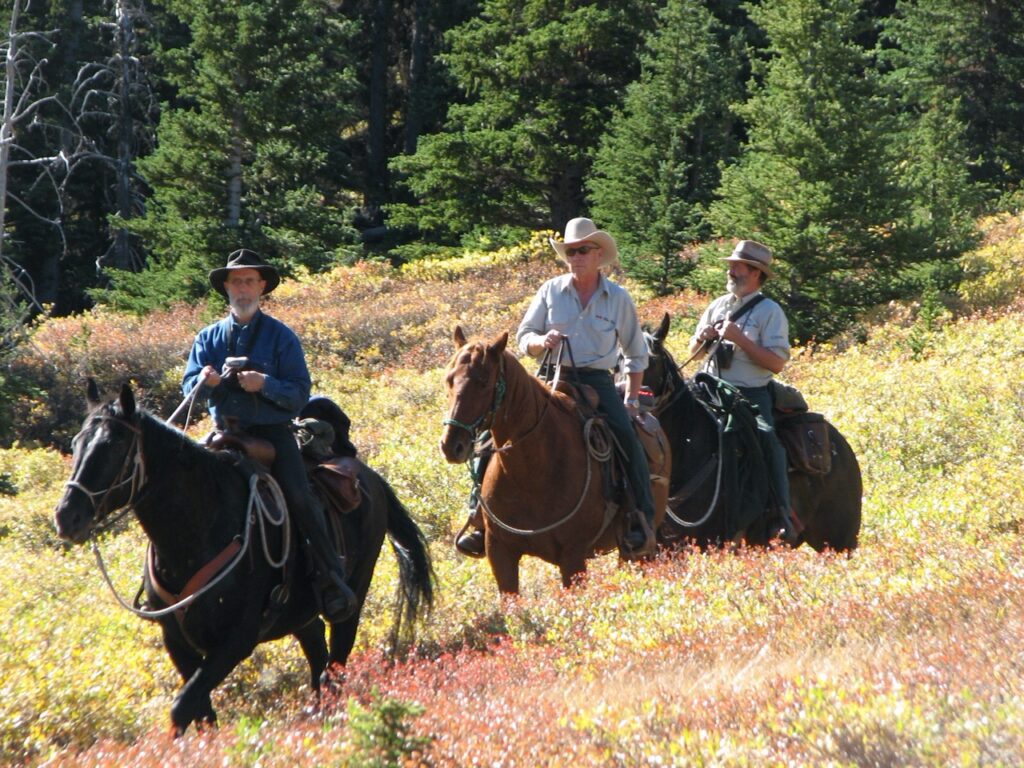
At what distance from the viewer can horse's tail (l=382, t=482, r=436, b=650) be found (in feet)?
29.1

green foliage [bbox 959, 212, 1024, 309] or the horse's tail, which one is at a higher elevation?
the horse's tail

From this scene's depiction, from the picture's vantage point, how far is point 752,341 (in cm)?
980

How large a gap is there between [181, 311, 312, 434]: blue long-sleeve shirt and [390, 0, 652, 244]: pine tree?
95.8 ft

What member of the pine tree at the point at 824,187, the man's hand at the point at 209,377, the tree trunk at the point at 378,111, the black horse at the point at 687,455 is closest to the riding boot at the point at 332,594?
the man's hand at the point at 209,377

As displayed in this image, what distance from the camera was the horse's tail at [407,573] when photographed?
8875mm

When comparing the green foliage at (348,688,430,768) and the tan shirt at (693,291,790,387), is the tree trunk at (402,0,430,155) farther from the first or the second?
the green foliage at (348,688,430,768)

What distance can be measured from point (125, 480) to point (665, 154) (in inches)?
1075

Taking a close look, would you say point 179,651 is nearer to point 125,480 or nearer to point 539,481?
point 125,480

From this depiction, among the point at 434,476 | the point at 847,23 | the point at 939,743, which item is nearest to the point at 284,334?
the point at 939,743

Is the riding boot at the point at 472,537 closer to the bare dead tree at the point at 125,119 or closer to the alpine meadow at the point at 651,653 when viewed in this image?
the alpine meadow at the point at 651,653

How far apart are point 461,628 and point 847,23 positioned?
19876 mm

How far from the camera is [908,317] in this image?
24.5 m

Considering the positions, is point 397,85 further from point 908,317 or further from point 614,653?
point 614,653

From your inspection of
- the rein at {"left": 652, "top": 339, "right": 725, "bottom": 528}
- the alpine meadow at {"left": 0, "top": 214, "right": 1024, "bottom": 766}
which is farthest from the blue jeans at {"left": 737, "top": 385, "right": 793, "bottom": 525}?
the alpine meadow at {"left": 0, "top": 214, "right": 1024, "bottom": 766}
